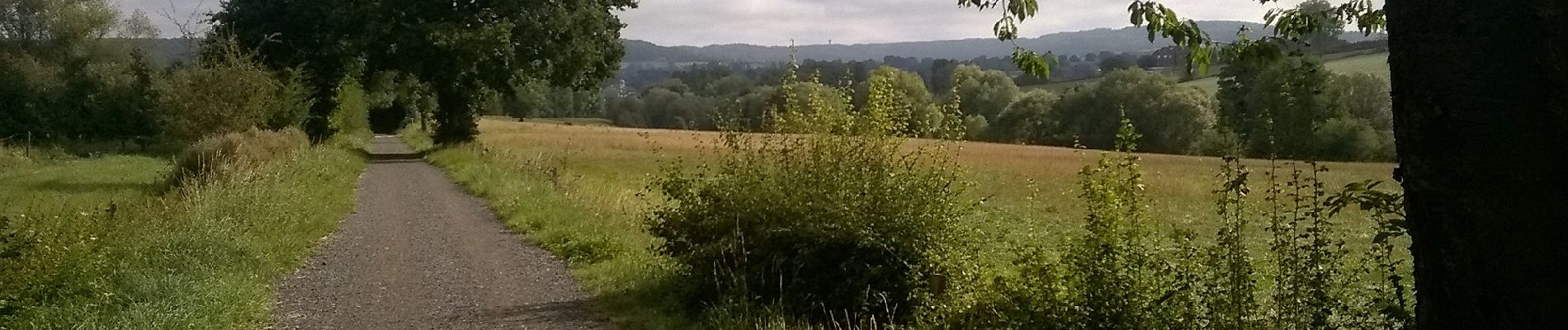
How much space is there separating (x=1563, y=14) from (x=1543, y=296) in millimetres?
583

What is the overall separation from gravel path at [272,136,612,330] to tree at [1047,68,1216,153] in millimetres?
5948

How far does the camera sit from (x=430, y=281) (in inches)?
360

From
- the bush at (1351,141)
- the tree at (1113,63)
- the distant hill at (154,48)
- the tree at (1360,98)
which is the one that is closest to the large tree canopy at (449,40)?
the distant hill at (154,48)

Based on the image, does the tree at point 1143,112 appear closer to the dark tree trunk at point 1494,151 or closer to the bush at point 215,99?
the dark tree trunk at point 1494,151

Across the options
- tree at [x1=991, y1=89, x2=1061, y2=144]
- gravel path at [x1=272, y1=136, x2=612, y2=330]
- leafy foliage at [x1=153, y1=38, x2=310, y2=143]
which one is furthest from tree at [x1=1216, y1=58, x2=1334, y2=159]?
leafy foliage at [x1=153, y1=38, x2=310, y2=143]

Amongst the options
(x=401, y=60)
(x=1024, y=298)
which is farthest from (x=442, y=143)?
(x=1024, y=298)

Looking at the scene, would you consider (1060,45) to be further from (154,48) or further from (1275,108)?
(154,48)

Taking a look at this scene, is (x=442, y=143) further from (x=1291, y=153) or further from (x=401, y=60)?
(x=1291, y=153)

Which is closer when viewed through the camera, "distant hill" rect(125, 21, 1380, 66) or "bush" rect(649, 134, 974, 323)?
"distant hill" rect(125, 21, 1380, 66)

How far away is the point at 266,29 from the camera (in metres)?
34.1

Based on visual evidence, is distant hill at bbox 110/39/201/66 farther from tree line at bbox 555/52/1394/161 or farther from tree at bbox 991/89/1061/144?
tree line at bbox 555/52/1394/161

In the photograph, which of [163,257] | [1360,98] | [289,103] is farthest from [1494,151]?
[289,103]

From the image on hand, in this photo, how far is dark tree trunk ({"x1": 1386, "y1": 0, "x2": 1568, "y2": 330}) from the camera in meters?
2.18

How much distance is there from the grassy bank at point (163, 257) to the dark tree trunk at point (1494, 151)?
6.76 meters
